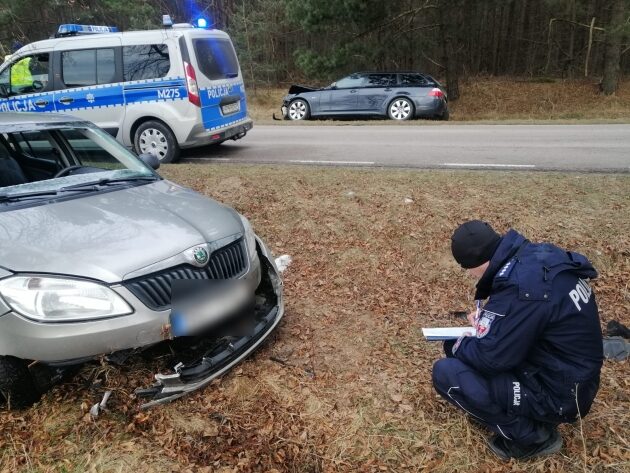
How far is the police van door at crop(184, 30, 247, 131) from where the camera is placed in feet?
25.0

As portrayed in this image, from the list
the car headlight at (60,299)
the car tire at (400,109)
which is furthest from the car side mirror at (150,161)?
the car tire at (400,109)

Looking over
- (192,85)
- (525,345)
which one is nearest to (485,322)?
(525,345)

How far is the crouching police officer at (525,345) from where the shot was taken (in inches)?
82.1

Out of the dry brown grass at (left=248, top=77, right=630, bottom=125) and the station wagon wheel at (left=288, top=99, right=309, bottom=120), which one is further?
the dry brown grass at (left=248, top=77, right=630, bottom=125)

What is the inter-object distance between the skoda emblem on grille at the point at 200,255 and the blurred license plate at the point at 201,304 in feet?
0.38

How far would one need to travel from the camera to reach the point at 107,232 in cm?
273

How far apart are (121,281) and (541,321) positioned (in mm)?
2032

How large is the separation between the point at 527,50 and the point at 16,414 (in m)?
29.7

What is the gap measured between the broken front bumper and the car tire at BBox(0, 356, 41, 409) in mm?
562

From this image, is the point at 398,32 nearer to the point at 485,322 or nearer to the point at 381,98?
the point at 381,98

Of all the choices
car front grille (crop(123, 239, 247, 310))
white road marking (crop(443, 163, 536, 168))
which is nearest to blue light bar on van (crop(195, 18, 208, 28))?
white road marking (crop(443, 163, 536, 168))

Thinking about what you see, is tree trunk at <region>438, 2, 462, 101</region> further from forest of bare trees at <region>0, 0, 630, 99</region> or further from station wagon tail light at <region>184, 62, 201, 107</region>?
station wagon tail light at <region>184, 62, 201, 107</region>

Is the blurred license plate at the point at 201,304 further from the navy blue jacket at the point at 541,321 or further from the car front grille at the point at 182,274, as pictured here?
the navy blue jacket at the point at 541,321

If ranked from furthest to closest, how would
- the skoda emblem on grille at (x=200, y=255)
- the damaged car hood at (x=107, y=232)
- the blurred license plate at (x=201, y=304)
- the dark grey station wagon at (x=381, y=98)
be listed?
the dark grey station wagon at (x=381, y=98), the skoda emblem on grille at (x=200, y=255), the blurred license plate at (x=201, y=304), the damaged car hood at (x=107, y=232)
